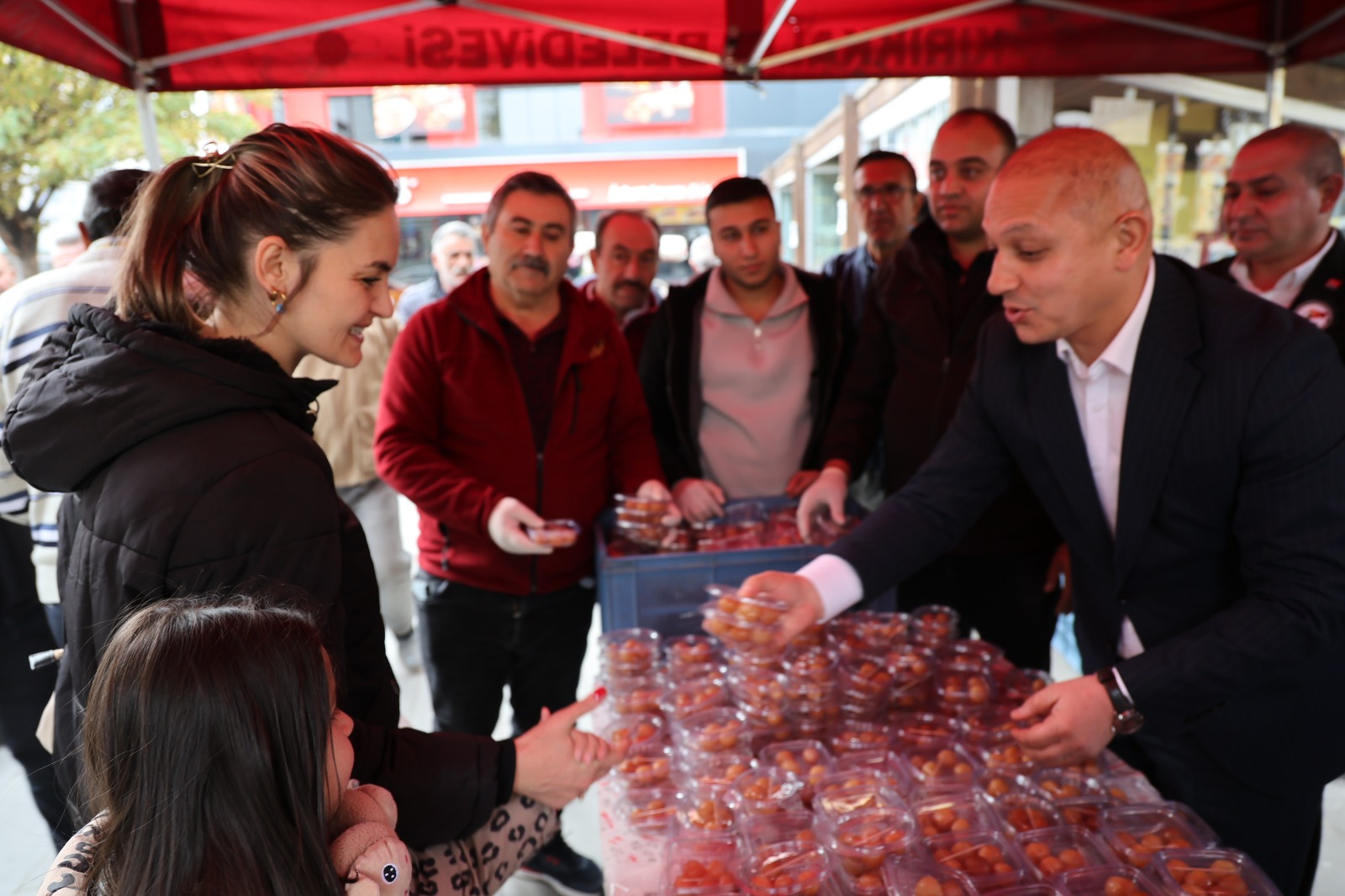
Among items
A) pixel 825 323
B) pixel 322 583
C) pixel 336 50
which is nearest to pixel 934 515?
pixel 825 323

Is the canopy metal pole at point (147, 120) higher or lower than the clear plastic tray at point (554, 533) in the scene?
higher

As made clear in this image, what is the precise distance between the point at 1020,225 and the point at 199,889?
1.62 m

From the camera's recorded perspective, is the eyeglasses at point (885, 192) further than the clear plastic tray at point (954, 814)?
Yes

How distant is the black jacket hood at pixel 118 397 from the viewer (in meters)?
1.12

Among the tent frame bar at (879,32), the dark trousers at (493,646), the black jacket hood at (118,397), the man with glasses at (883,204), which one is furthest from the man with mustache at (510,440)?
the man with glasses at (883,204)

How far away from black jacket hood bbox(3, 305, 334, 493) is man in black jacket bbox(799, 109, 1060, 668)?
5.88ft

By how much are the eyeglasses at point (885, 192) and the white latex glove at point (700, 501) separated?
200 cm

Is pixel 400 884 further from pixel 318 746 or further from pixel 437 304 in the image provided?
pixel 437 304

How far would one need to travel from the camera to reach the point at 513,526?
7.52 ft

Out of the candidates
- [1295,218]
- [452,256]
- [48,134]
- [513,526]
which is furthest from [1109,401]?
[48,134]

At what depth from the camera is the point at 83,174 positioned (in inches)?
337

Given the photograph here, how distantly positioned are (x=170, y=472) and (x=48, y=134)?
9329mm

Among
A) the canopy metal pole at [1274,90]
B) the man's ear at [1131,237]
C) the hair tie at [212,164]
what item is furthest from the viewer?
the canopy metal pole at [1274,90]

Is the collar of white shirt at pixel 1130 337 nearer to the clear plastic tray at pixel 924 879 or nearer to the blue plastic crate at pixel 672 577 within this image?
the blue plastic crate at pixel 672 577
